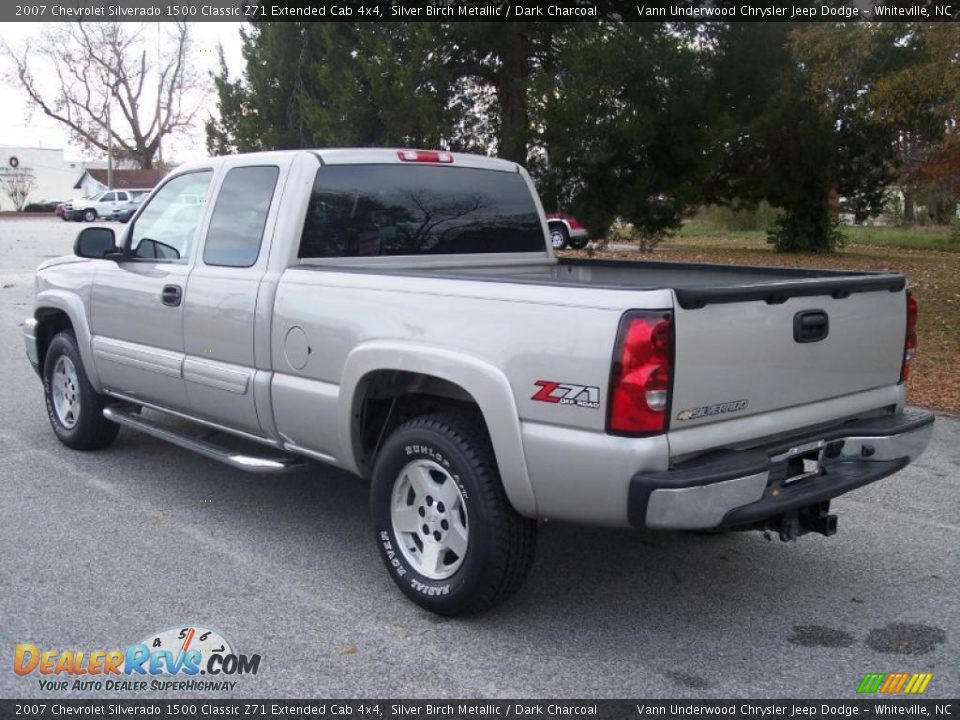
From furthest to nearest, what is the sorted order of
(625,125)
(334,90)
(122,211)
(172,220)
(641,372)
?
(122,211)
(334,90)
(625,125)
(172,220)
(641,372)

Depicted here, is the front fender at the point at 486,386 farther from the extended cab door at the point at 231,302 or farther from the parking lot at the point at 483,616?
the extended cab door at the point at 231,302

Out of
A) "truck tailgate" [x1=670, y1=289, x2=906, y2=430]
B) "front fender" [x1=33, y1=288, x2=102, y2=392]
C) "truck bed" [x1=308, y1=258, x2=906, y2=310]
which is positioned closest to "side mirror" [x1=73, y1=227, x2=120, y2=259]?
"front fender" [x1=33, y1=288, x2=102, y2=392]

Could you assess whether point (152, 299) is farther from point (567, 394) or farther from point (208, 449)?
point (567, 394)

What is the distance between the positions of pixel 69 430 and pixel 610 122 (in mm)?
9832

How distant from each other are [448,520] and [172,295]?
233 centimetres

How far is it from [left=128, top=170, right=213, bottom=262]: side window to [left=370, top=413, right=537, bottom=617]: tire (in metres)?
2.15

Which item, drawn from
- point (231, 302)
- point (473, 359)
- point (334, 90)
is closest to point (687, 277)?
point (473, 359)

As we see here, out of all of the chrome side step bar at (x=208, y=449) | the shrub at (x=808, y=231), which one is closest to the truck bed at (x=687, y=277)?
the chrome side step bar at (x=208, y=449)

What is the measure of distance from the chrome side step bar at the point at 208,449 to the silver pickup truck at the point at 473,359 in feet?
0.08

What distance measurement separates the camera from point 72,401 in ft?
21.6

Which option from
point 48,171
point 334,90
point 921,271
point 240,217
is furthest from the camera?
point 48,171

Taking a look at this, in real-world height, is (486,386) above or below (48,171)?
below

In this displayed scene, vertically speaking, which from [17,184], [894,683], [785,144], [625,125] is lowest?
[894,683]

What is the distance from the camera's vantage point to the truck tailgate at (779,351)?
3.48 m
